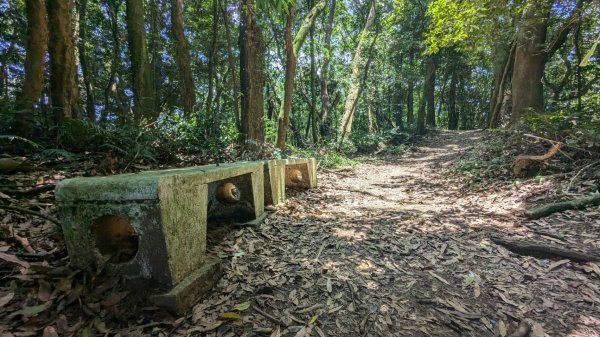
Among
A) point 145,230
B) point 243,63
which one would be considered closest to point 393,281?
point 145,230

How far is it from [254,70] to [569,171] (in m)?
6.06

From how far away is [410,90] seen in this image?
20.7 meters

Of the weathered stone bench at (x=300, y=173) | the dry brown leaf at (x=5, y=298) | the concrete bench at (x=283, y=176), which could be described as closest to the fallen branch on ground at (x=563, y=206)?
the concrete bench at (x=283, y=176)

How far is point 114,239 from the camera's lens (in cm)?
221

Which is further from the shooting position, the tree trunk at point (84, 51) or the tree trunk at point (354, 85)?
the tree trunk at point (354, 85)

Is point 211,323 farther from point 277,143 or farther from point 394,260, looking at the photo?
point 277,143

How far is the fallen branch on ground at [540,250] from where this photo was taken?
261 cm

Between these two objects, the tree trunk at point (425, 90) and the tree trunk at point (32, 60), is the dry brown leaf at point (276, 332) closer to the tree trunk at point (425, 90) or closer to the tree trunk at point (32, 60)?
the tree trunk at point (32, 60)

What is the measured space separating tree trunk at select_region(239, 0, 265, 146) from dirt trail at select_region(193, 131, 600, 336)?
3404 mm

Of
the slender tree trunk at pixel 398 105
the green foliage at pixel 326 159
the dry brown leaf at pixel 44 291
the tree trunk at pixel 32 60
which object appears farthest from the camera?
the slender tree trunk at pixel 398 105

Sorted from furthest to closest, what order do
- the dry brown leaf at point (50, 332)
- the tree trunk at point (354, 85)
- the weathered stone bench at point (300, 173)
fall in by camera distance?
the tree trunk at point (354, 85), the weathered stone bench at point (300, 173), the dry brown leaf at point (50, 332)

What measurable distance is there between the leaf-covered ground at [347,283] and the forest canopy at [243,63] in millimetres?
1860

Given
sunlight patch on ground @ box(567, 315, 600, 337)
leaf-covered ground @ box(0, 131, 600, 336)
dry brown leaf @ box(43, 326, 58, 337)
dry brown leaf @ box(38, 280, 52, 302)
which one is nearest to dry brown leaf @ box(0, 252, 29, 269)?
leaf-covered ground @ box(0, 131, 600, 336)

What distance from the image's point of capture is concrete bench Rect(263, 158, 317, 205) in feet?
13.9
